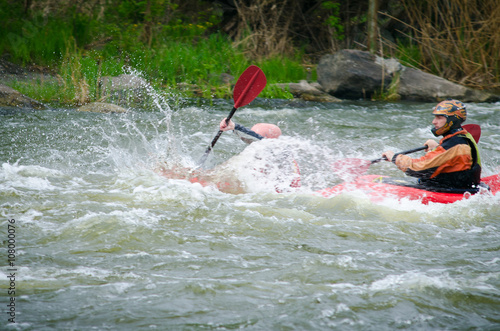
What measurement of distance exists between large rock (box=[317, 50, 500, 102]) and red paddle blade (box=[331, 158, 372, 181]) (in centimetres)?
520

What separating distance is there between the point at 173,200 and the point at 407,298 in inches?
82.2

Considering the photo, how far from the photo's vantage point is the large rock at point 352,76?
31.9ft

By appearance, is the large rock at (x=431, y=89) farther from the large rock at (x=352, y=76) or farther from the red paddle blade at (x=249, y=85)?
the red paddle blade at (x=249, y=85)

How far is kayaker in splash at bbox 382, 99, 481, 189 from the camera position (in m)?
3.96

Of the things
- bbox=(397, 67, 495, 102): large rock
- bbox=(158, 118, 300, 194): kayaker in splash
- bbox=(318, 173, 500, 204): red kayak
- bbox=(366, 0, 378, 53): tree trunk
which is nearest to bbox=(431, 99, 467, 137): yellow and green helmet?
bbox=(318, 173, 500, 204): red kayak

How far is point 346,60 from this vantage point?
32.3 ft

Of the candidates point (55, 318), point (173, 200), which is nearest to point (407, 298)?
point (55, 318)

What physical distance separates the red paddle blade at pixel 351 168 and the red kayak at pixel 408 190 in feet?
1.37

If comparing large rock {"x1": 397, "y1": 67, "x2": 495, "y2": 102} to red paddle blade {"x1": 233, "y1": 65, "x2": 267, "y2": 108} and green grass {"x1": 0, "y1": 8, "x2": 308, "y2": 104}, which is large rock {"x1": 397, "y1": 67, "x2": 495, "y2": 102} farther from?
red paddle blade {"x1": 233, "y1": 65, "x2": 267, "y2": 108}

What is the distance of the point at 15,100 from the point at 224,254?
20.0 ft

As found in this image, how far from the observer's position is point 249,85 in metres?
5.25

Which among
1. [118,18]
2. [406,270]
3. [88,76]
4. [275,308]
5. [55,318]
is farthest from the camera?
[118,18]

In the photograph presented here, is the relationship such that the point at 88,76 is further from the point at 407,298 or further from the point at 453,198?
the point at 407,298

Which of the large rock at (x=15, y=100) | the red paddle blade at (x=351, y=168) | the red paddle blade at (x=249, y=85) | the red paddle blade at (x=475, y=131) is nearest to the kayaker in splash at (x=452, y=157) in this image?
the red paddle blade at (x=351, y=168)
